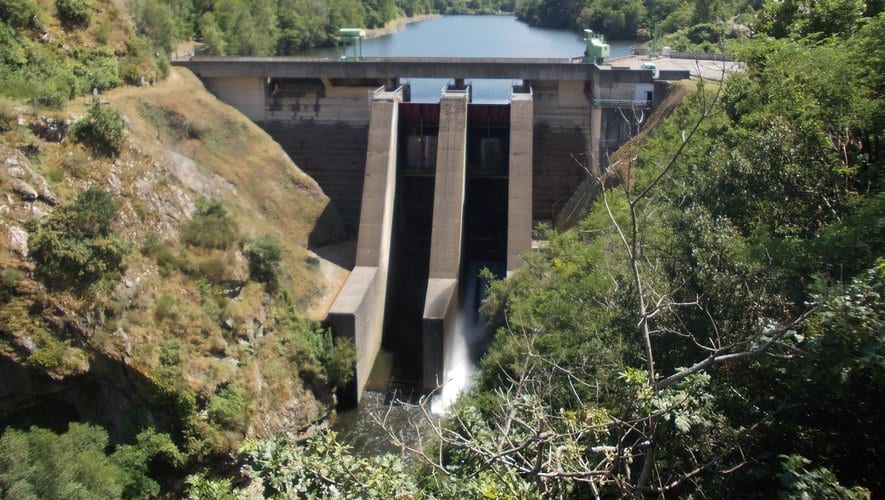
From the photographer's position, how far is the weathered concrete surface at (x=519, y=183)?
2061 cm

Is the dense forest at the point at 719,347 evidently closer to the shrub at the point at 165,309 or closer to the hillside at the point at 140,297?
the hillside at the point at 140,297

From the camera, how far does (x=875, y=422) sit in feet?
21.0

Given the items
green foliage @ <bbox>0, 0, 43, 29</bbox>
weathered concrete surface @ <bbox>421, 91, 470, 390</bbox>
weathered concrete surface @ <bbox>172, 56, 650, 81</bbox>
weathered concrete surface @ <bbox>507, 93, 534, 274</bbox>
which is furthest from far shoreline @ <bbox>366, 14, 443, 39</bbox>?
green foliage @ <bbox>0, 0, 43, 29</bbox>

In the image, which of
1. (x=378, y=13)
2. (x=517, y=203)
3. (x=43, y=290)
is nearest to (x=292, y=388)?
A: (x=43, y=290)

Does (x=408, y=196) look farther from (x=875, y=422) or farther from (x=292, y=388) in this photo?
(x=875, y=422)

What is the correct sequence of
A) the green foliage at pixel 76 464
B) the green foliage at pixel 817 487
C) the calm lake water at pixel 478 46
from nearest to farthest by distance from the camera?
the green foliage at pixel 817 487 → the green foliage at pixel 76 464 → the calm lake water at pixel 478 46

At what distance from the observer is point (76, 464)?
37.9 feet

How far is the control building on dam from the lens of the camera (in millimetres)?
21547

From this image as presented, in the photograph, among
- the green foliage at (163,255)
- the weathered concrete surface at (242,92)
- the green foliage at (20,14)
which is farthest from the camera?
the weathered concrete surface at (242,92)

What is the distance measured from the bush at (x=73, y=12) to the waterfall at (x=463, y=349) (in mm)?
14548

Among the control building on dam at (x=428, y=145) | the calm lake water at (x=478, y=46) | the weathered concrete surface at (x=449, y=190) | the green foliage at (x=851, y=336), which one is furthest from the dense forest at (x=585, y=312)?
the calm lake water at (x=478, y=46)

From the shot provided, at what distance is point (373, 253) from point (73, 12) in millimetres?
11948

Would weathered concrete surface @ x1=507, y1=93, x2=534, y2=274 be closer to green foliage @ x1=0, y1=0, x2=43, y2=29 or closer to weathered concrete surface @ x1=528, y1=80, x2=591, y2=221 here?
weathered concrete surface @ x1=528, y1=80, x2=591, y2=221

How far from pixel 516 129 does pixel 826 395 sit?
677 inches
